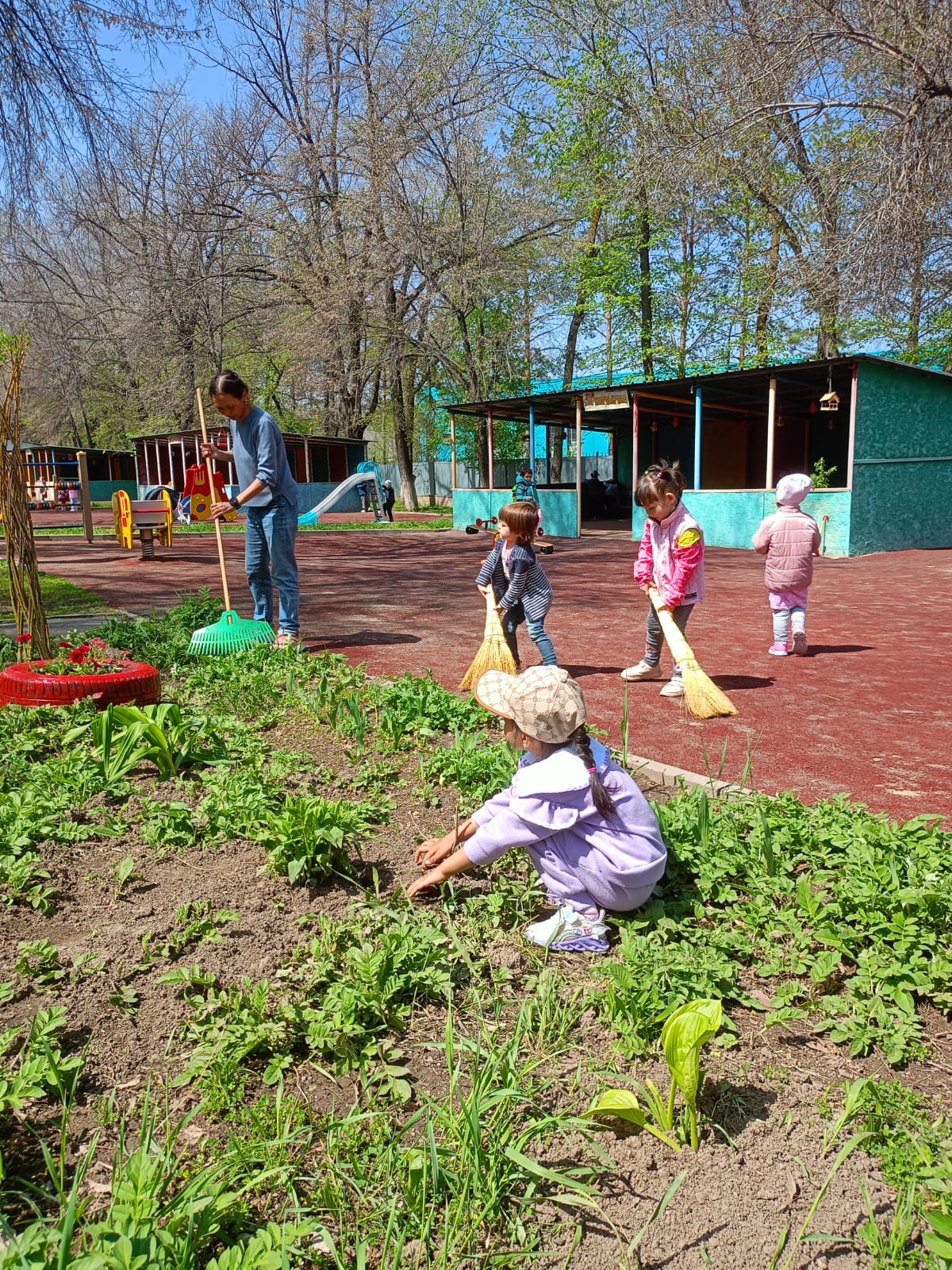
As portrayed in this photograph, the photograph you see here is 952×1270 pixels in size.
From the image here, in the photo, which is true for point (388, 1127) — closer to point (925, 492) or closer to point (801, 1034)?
point (801, 1034)

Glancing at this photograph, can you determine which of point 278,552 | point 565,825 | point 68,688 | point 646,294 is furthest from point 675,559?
point 646,294

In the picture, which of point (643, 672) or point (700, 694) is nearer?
point (700, 694)

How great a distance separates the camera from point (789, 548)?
7.13 m

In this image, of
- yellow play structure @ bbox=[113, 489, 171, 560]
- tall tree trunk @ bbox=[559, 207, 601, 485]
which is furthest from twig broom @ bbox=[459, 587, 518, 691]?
tall tree trunk @ bbox=[559, 207, 601, 485]

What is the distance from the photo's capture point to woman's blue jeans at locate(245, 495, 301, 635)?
21.8 ft

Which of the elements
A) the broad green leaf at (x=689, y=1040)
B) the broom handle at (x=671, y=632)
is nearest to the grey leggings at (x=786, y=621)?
the broom handle at (x=671, y=632)

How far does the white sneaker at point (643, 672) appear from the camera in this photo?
6402 millimetres

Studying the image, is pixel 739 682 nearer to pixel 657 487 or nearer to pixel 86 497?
pixel 657 487

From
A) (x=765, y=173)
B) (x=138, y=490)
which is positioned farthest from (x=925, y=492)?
(x=138, y=490)

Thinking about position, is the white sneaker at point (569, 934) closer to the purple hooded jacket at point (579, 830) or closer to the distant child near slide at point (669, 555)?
the purple hooded jacket at point (579, 830)

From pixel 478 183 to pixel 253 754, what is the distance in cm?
2759

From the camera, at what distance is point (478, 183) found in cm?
2769

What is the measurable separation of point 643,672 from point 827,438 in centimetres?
2147

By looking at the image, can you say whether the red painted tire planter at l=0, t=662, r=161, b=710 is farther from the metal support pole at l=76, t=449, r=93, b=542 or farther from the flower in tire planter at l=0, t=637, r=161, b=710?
the metal support pole at l=76, t=449, r=93, b=542
